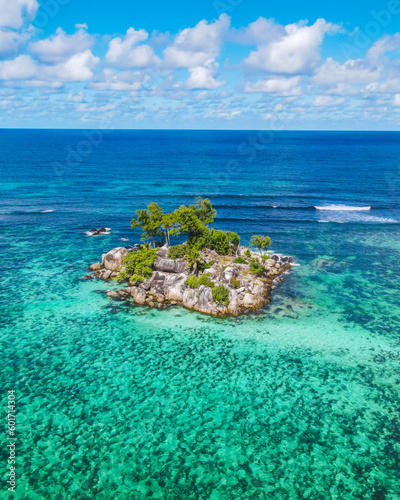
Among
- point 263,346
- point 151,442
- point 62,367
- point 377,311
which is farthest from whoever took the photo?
point 377,311

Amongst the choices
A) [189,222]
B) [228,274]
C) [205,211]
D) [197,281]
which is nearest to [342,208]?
[205,211]

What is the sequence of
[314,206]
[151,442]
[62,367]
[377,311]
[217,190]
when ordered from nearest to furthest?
[151,442] < [62,367] < [377,311] < [314,206] < [217,190]

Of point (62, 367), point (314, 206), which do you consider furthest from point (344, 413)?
point (314, 206)

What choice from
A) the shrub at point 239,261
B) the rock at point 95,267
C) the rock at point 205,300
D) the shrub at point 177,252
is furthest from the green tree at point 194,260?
the rock at point 95,267

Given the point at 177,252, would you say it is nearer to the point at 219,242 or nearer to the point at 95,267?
the point at 219,242

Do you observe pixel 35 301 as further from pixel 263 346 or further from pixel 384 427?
pixel 384 427

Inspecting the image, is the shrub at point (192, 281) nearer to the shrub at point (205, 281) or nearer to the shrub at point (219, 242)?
the shrub at point (205, 281)
